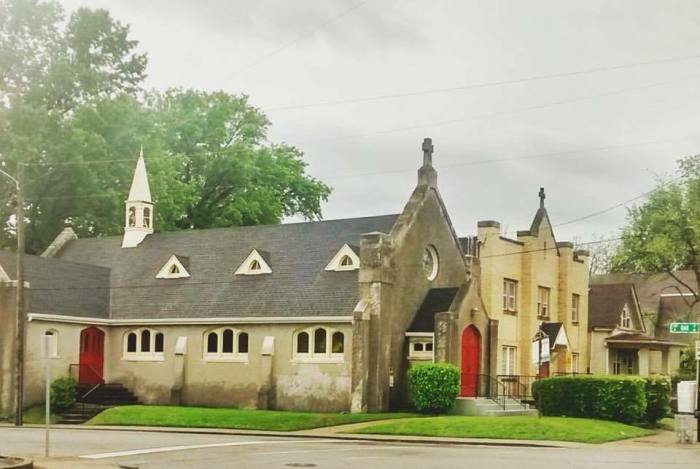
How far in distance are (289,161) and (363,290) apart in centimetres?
3537

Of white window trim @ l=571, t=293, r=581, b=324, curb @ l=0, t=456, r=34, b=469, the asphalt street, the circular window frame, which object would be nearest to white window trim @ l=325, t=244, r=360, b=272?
the circular window frame

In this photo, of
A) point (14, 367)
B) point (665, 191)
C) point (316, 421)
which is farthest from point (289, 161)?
point (316, 421)

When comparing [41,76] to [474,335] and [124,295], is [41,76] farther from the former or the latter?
[474,335]

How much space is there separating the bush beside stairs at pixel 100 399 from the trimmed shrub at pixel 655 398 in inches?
787

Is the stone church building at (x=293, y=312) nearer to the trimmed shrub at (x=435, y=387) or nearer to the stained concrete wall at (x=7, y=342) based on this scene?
the stained concrete wall at (x=7, y=342)

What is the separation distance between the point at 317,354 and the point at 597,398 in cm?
1029

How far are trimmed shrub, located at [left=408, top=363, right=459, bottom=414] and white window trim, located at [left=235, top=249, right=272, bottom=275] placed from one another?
8189 mm

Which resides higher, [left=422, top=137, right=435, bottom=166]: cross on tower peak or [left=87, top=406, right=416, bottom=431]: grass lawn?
[left=422, top=137, right=435, bottom=166]: cross on tower peak

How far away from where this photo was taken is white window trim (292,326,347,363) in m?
40.0

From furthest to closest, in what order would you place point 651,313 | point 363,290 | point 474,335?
point 651,313 → point 474,335 → point 363,290

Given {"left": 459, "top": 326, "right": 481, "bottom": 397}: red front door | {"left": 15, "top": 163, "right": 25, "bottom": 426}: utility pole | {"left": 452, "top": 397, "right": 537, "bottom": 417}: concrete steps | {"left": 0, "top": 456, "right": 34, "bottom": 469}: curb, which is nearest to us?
{"left": 0, "top": 456, "right": 34, "bottom": 469}: curb

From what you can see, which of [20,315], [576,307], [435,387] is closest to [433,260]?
[435,387]

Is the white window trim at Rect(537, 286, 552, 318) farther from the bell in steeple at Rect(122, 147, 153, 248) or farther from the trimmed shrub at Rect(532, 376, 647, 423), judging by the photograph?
the bell in steeple at Rect(122, 147, 153, 248)

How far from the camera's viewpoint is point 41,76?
5922 centimetres
